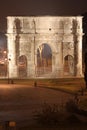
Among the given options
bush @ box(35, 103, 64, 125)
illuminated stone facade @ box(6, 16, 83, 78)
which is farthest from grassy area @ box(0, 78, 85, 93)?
bush @ box(35, 103, 64, 125)

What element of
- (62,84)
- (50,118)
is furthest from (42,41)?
(50,118)

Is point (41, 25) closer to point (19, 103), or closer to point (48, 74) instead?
point (48, 74)

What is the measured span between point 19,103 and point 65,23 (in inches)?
1155

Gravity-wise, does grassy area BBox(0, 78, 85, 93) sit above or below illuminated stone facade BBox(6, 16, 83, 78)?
below

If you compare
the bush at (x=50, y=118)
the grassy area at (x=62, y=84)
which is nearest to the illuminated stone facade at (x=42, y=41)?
the grassy area at (x=62, y=84)

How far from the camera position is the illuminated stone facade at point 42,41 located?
51656 mm

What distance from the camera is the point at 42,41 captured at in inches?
2072

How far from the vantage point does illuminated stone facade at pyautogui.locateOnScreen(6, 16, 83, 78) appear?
169 feet

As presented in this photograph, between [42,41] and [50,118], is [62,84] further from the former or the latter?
[50,118]

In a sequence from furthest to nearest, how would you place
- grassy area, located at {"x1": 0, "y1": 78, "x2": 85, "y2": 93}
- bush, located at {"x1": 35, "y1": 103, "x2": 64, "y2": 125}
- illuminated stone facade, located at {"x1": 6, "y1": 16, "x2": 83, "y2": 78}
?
illuminated stone facade, located at {"x1": 6, "y1": 16, "x2": 83, "y2": 78} < grassy area, located at {"x1": 0, "y1": 78, "x2": 85, "y2": 93} < bush, located at {"x1": 35, "y1": 103, "x2": 64, "y2": 125}

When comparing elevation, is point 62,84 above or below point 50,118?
above

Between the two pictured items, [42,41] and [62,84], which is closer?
[62,84]

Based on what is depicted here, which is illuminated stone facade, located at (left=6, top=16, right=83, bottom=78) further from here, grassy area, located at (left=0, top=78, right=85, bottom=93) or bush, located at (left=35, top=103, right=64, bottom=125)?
bush, located at (left=35, top=103, right=64, bottom=125)

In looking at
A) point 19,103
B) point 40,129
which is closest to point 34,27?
point 19,103
